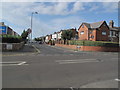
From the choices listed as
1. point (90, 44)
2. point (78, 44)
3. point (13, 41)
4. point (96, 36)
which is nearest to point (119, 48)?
point (90, 44)

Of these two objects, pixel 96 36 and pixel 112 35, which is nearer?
pixel 96 36

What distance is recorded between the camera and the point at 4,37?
65.4ft

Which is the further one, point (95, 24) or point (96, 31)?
point (95, 24)

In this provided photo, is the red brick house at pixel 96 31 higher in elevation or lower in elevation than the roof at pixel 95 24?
lower

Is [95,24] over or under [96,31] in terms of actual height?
over

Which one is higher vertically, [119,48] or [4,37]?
[4,37]

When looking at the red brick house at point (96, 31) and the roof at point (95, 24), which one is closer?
the red brick house at point (96, 31)

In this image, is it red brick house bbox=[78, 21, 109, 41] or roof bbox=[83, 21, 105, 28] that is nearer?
red brick house bbox=[78, 21, 109, 41]

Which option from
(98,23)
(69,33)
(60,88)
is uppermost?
(98,23)

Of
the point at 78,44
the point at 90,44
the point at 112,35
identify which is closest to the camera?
the point at 90,44

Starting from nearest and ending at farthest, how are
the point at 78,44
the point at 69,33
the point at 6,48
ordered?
the point at 6,48 < the point at 78,44 < the point at 69,33

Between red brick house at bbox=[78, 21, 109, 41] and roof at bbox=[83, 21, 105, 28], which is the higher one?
roof at bbox=[83, 21, 105, 28]

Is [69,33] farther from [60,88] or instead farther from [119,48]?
[60,88]

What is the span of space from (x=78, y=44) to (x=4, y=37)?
17681mm
